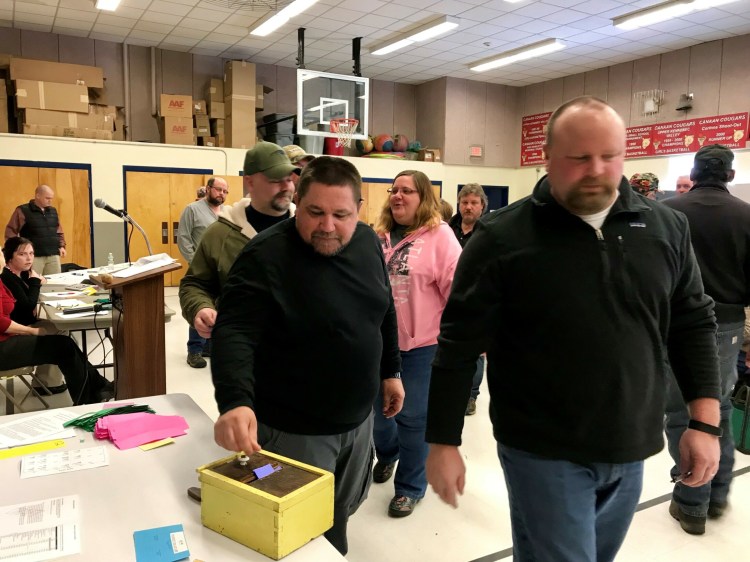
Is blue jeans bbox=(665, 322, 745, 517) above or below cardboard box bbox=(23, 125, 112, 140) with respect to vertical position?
below

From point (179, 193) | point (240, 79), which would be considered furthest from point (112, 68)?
point (179, 193)

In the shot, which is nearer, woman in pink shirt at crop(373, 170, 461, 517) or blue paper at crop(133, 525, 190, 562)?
blue paper at crop(133, 525, 190, 562)

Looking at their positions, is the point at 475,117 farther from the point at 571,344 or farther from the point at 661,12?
the point at 571,344

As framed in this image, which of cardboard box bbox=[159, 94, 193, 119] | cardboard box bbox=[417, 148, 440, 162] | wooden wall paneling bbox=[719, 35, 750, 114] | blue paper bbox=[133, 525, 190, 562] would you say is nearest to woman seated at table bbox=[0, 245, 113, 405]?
blue paper bbox=[133, 525, 190, 562]

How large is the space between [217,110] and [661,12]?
21.5 feet

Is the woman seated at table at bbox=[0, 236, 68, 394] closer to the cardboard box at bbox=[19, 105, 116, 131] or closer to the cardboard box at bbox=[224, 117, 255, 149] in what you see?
the cardboard box at bbox=[19, 105, 116, 131]

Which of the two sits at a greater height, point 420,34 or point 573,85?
point 420,34

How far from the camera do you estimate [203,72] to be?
32.3 ft

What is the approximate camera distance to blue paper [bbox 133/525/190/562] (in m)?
1.16

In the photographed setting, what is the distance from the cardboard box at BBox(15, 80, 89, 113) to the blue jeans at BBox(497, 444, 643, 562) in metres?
8.68

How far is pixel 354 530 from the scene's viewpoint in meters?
2.57

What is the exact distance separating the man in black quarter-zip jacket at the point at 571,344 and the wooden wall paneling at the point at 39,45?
9.53 metres

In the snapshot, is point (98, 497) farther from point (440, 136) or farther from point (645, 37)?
point (440, 136)

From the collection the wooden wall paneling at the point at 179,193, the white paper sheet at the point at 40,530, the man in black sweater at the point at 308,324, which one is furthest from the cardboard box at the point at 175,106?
the white paper sheet at the point at 40,530
